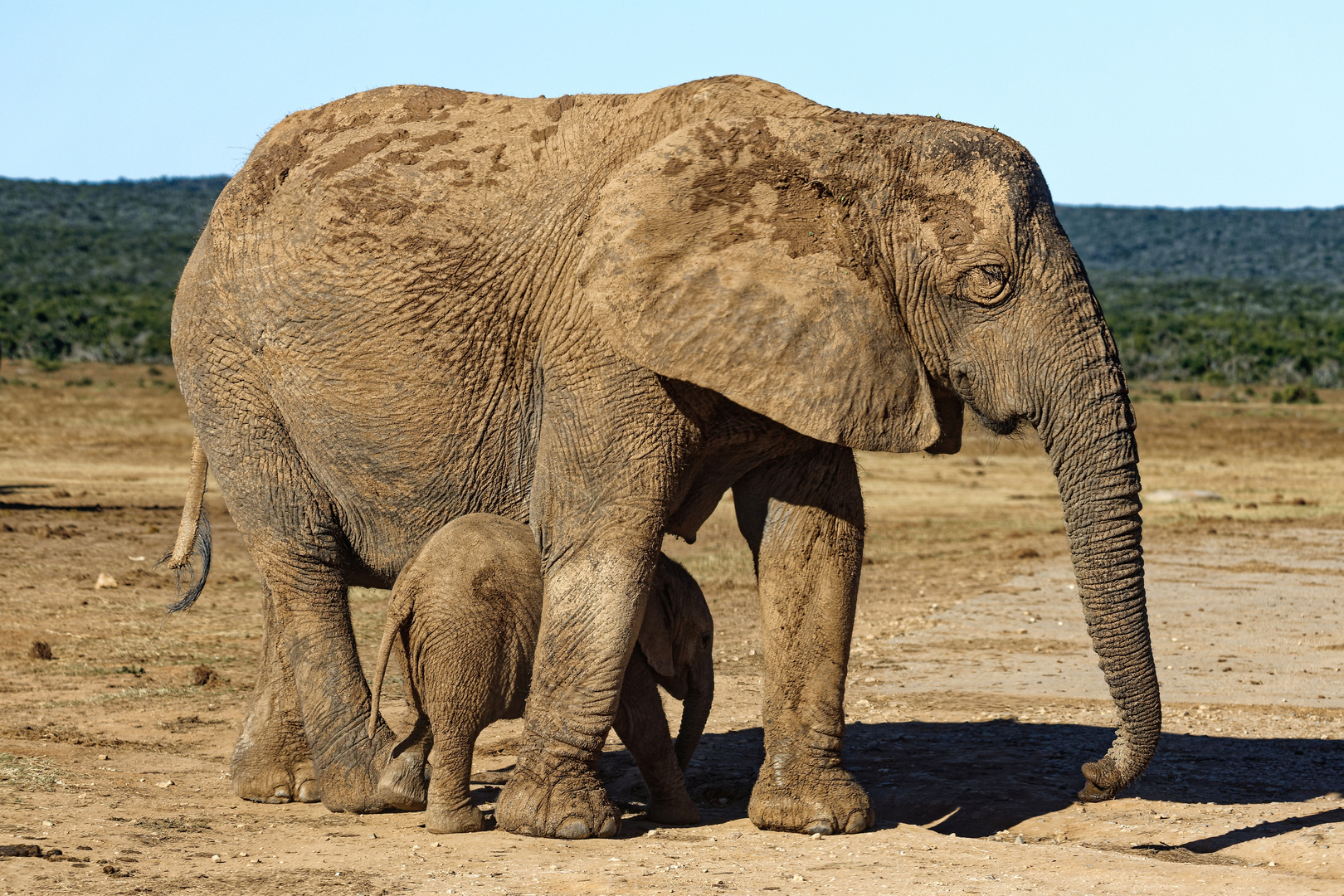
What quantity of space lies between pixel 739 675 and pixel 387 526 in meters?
4.07

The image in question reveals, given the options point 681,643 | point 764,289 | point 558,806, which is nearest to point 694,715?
point 681,643

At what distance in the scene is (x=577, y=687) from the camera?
600 centimetres

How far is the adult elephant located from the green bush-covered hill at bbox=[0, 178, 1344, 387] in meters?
5.78

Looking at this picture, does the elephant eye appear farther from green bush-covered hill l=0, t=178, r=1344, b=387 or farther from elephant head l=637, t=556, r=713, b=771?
green bush-covered hill l=0, t=178, r=1344, b=387

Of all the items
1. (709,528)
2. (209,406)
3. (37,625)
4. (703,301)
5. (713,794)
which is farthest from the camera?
(709,528)

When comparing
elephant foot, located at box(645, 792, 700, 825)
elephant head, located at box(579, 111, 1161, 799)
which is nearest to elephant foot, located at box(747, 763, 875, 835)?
elephant foot, located at box(645, 792, 700, 825)

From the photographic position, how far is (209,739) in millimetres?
8328

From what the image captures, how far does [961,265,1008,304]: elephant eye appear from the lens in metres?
5.70

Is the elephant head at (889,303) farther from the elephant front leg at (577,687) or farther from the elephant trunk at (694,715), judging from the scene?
the elephant trunk at (694,715)

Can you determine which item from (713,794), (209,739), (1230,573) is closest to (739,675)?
(713,794)

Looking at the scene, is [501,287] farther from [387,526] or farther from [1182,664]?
[1182,664]

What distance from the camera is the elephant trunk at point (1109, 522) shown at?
18.4ft

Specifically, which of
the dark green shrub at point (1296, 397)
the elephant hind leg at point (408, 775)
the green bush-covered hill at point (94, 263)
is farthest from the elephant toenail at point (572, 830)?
the dark green shrub at point (1296, 397)

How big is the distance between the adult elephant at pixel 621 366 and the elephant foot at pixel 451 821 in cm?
25
